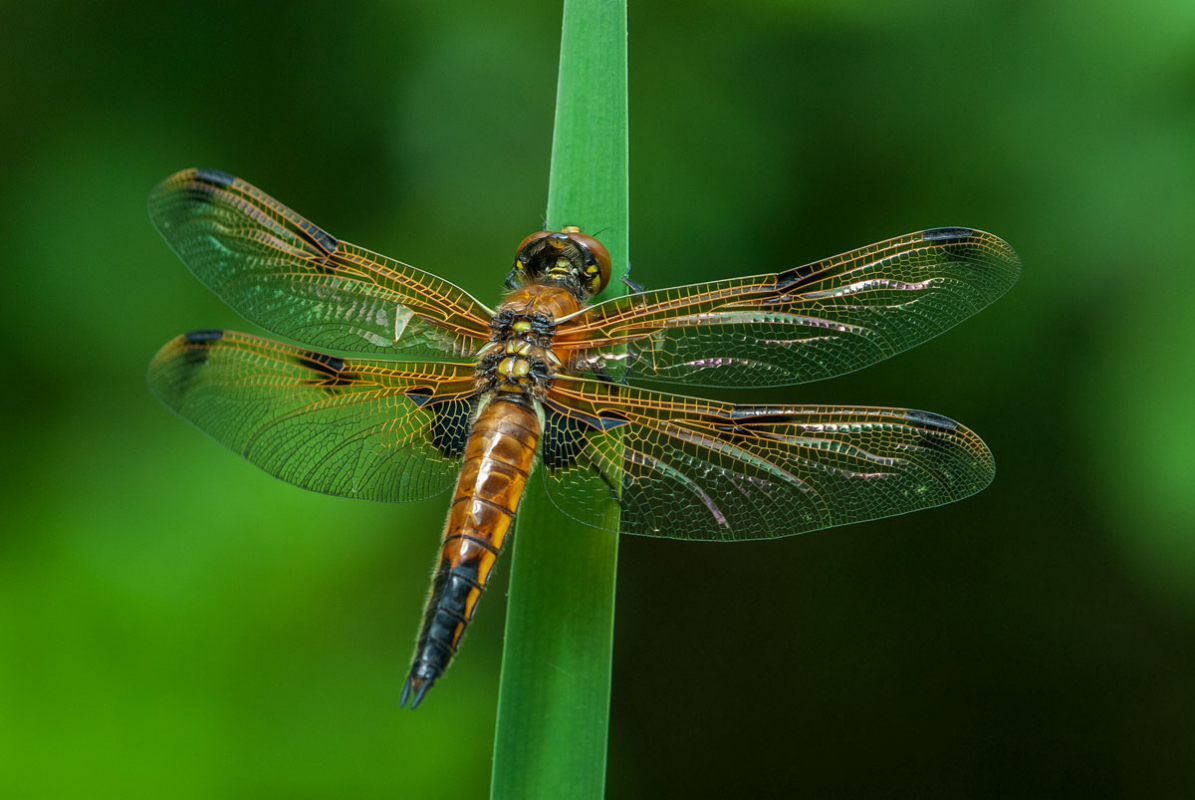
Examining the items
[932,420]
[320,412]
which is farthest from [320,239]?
[932,420]

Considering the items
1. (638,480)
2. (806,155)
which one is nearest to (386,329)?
(638,480)

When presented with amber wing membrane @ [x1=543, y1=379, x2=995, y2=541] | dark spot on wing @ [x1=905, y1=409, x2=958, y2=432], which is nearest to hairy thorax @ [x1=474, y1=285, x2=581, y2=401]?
amber wing membrane @ [x1=543, y1=379, x2=995, y2=541]

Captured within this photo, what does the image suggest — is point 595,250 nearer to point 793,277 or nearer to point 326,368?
point 793,277

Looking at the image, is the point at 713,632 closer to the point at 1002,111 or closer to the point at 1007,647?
the point at 1007,647

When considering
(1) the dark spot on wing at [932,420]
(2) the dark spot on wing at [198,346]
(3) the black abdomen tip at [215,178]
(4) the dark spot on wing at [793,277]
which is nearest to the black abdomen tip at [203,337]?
(2) the dark spot on wing at [198,346]

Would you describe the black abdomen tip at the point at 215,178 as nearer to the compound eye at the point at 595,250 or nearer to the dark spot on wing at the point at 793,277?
the compound eye at the point at 595,250

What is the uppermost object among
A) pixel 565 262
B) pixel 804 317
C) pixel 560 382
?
pixel 565 262
